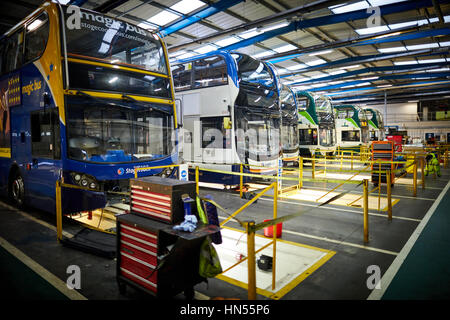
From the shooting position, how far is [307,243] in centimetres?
511

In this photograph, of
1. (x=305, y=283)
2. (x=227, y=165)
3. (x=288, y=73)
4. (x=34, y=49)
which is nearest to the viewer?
(x=305, y=283)

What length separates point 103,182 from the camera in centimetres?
548

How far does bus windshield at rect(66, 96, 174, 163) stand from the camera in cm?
526

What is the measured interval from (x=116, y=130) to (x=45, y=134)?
4.79ft

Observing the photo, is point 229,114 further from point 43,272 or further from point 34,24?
point 43,272

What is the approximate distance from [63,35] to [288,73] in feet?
58.7

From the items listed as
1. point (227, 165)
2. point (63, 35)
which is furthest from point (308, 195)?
point (63, 35)

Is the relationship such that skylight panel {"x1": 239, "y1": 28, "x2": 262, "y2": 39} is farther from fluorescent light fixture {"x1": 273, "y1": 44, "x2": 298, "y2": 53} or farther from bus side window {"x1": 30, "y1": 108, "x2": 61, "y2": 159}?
bus side window {"x1": 30, "y1": 108, "x2": 61, "y2": 159}

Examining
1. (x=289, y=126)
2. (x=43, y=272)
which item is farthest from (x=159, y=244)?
(x=289, y=126)

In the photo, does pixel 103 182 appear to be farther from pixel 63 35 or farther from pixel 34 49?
pixel 34 49

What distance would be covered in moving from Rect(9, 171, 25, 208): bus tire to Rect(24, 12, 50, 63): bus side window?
294cm

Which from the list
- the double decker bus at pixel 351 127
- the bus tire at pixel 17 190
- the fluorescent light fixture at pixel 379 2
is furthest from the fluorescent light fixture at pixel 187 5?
the double decker bus at pixel 351 127

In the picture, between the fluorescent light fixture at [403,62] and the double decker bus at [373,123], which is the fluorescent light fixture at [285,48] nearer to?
the fluorescent light fixture at [403,62]

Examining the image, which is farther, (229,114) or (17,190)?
(229,114)
